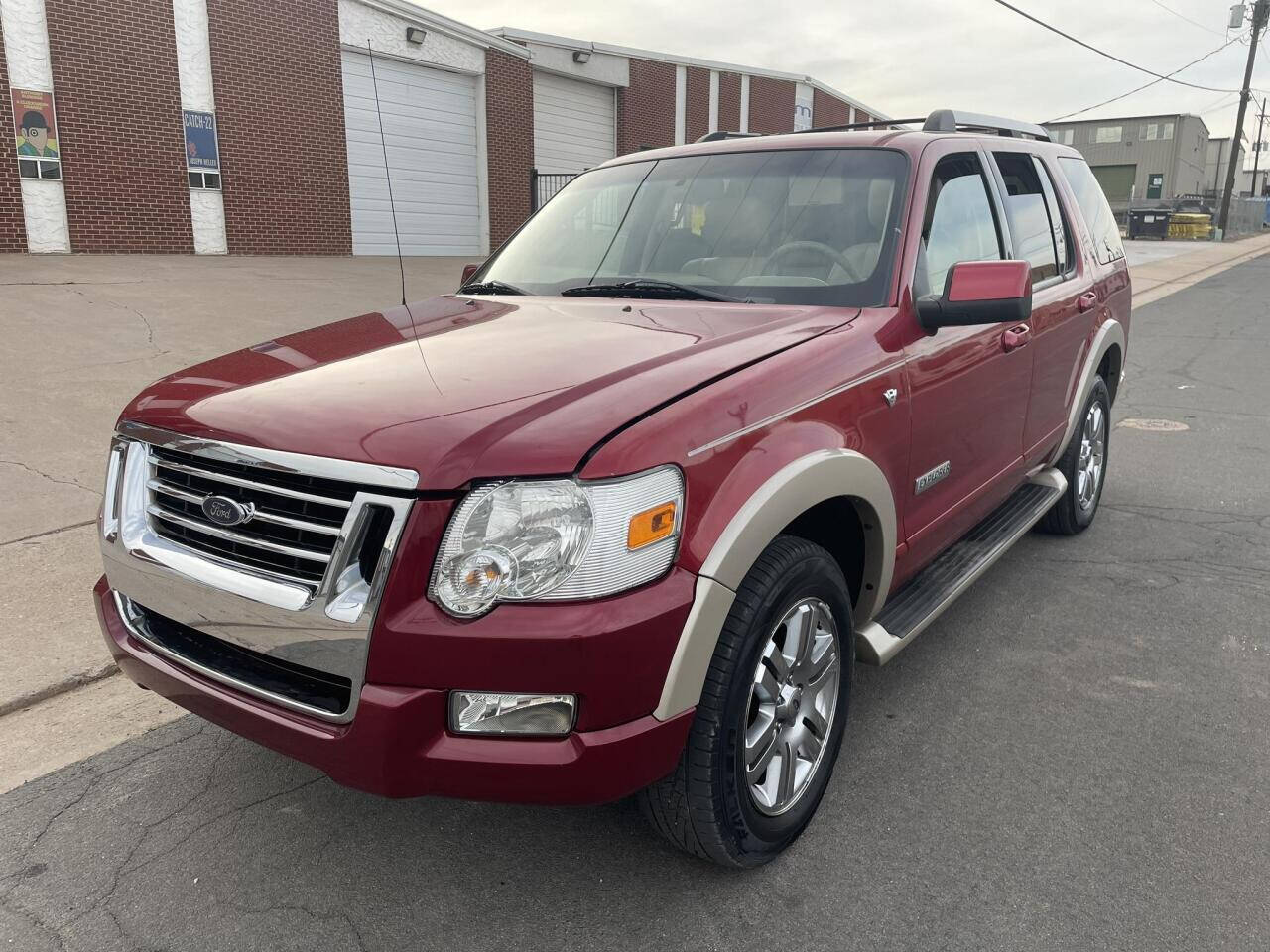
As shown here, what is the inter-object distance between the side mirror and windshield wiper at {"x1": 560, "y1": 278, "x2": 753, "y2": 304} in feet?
1.98

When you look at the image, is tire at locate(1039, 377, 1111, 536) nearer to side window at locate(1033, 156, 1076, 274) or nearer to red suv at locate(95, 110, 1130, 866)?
side window at locate(1033, 156, 1076, 274)

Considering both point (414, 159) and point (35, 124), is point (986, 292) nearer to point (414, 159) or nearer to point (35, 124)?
point (35, 124)

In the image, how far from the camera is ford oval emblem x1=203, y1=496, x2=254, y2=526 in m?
2.16

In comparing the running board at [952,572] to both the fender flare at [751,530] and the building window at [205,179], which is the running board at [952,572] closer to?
the fender flare at [751,530]

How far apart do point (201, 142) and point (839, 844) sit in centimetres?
1582

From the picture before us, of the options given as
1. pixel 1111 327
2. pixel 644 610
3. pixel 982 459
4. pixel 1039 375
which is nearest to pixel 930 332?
pixel 982 459

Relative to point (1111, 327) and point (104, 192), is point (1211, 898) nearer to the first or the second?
point (1111, 327)

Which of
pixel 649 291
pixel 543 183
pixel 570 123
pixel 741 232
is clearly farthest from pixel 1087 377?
pixel 570 123

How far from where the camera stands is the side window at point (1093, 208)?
4820mm

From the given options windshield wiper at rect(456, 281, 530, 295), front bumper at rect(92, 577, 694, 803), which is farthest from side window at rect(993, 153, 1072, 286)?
front bumper at rect(92, 577, 694, 803)

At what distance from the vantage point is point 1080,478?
4883 mm

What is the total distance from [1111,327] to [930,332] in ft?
7.89

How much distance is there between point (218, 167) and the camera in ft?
51.0

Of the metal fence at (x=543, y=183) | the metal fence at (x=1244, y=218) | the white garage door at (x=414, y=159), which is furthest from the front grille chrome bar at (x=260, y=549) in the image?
the metal fence at (x=1244, y=218)
